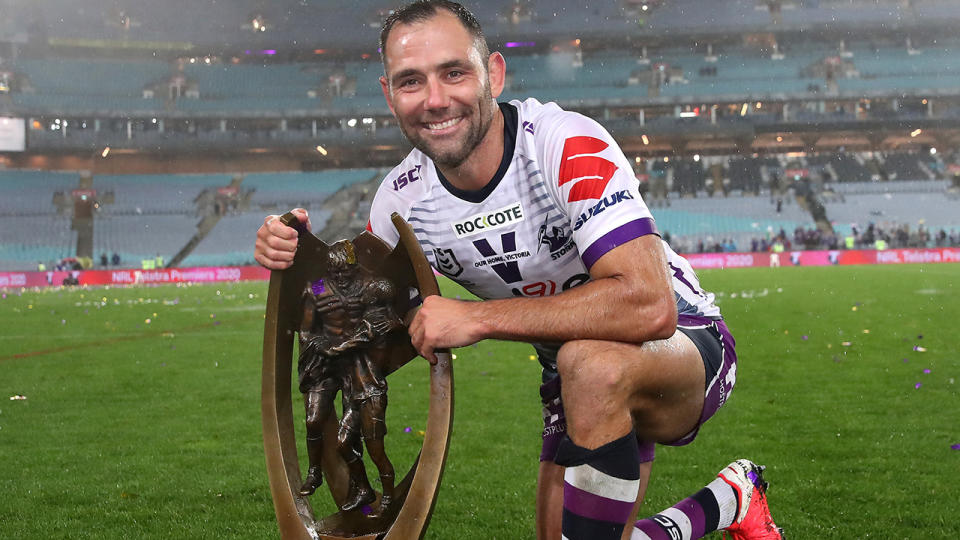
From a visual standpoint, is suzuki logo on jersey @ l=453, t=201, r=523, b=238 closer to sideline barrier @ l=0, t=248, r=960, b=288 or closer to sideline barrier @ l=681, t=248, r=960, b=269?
sideline barrier @ l=0, t=248, r=960, b=288

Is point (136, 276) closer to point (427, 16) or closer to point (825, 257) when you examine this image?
point (825, 257)

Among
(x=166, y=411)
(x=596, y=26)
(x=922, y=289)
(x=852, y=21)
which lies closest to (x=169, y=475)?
(x=166, y=411)

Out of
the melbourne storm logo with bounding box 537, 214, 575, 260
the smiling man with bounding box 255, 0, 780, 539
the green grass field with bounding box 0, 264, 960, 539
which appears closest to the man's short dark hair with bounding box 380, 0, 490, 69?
the smiling man with bounding box 255, 0, 780, 539

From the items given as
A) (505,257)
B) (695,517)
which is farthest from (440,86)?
(695,517)

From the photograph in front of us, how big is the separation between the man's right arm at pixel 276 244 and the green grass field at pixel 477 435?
185 centimetres

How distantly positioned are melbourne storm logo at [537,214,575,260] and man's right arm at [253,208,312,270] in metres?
0.79

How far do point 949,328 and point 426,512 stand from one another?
37.0 feet

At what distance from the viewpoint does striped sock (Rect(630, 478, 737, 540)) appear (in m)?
3.28

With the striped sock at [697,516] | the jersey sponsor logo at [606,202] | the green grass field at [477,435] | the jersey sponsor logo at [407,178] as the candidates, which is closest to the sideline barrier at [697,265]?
the green grass field at [477,435]

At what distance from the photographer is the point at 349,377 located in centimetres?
274

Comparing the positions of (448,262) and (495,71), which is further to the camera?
(448,262)

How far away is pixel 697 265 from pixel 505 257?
108 ft

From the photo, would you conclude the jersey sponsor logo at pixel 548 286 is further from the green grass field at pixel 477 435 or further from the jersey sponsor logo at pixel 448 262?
the green grass field at pixel 477 435

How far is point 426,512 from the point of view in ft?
8.63
